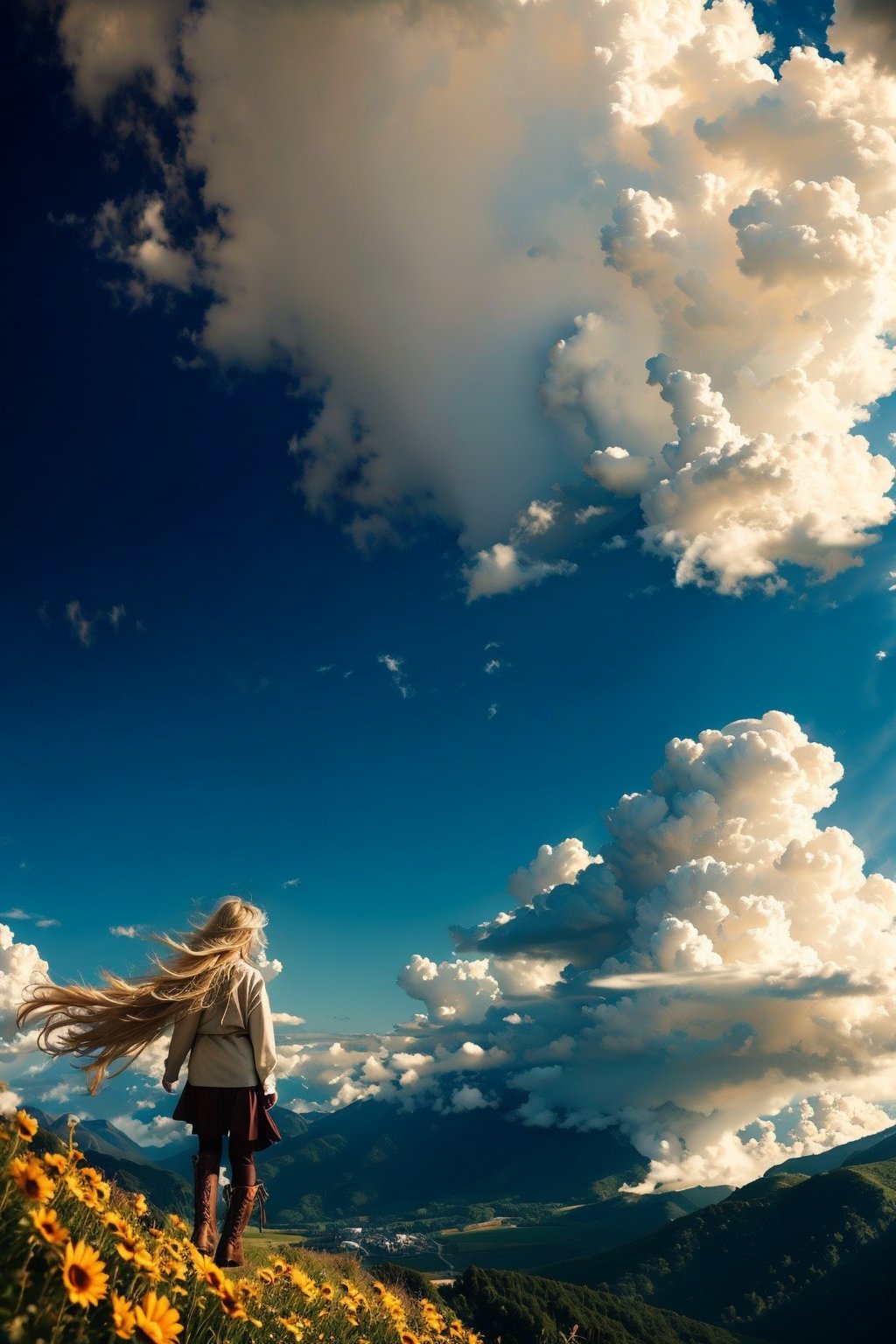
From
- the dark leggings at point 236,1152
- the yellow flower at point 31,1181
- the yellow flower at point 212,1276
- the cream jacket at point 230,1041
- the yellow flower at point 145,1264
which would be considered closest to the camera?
the yellow flower at point 31,1181

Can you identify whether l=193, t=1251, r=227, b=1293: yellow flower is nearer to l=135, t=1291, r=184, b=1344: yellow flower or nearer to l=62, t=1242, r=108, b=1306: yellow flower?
l=135, t=1291, r=184, b=1344: yellow flower

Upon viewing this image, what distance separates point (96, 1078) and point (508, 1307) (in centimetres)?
22503

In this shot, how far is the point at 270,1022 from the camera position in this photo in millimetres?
10289

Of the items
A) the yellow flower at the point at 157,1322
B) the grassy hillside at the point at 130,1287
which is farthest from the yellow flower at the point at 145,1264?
the yellow flower at the point at 157,1322

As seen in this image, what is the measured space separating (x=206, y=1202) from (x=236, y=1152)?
0.65 meters

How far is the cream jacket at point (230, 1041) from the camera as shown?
32.3 ft

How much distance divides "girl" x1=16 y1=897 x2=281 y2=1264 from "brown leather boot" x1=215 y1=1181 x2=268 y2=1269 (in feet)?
0.04

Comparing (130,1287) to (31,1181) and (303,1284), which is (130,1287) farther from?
(303,1284)

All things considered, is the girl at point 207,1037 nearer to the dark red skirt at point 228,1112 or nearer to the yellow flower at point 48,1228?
the dark red skirt at point 228,1112

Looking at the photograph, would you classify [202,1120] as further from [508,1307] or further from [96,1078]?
[508,1307]

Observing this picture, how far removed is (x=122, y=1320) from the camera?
4.04 metres

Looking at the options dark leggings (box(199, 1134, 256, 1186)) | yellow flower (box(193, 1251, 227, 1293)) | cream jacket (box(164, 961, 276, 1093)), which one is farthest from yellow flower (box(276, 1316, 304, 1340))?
cream jacket (box(164, 961, 276, 1093))

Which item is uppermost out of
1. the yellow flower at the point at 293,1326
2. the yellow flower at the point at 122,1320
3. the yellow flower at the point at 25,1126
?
the yellow flower at the point at 25,1126

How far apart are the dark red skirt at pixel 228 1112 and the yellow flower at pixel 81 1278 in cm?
593
